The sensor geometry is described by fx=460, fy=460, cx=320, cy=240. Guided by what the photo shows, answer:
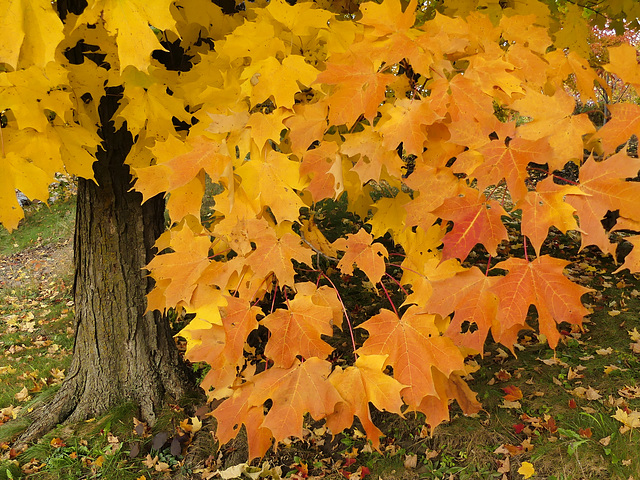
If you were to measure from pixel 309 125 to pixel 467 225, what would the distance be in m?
0.67

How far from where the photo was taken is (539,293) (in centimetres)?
133

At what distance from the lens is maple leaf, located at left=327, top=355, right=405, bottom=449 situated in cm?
143

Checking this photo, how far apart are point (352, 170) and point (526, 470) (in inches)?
79.3

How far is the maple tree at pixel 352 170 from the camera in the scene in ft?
4.27

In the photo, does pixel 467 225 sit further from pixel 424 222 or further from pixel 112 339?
pixel 112 339

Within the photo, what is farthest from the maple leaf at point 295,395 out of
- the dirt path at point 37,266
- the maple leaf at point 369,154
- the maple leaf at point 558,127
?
the dirt path at point 37,266

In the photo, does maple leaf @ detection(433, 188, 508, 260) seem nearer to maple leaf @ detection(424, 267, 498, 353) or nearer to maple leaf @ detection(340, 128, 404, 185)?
maple leaf @ detection(424, 267, 498, 353)

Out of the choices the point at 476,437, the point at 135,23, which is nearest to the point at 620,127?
the point at 135,23

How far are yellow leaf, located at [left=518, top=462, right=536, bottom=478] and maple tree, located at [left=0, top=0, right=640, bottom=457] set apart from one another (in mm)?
924

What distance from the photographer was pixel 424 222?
147cm

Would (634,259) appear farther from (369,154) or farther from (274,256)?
(274,256)

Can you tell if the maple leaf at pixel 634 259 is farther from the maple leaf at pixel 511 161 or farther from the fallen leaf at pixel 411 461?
the fallen leaf at pixel 411 461

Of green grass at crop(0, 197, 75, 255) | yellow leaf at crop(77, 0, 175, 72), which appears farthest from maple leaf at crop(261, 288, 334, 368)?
green grass at crop(0, 197, 75, 255)

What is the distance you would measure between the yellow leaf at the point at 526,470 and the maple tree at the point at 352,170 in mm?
924
